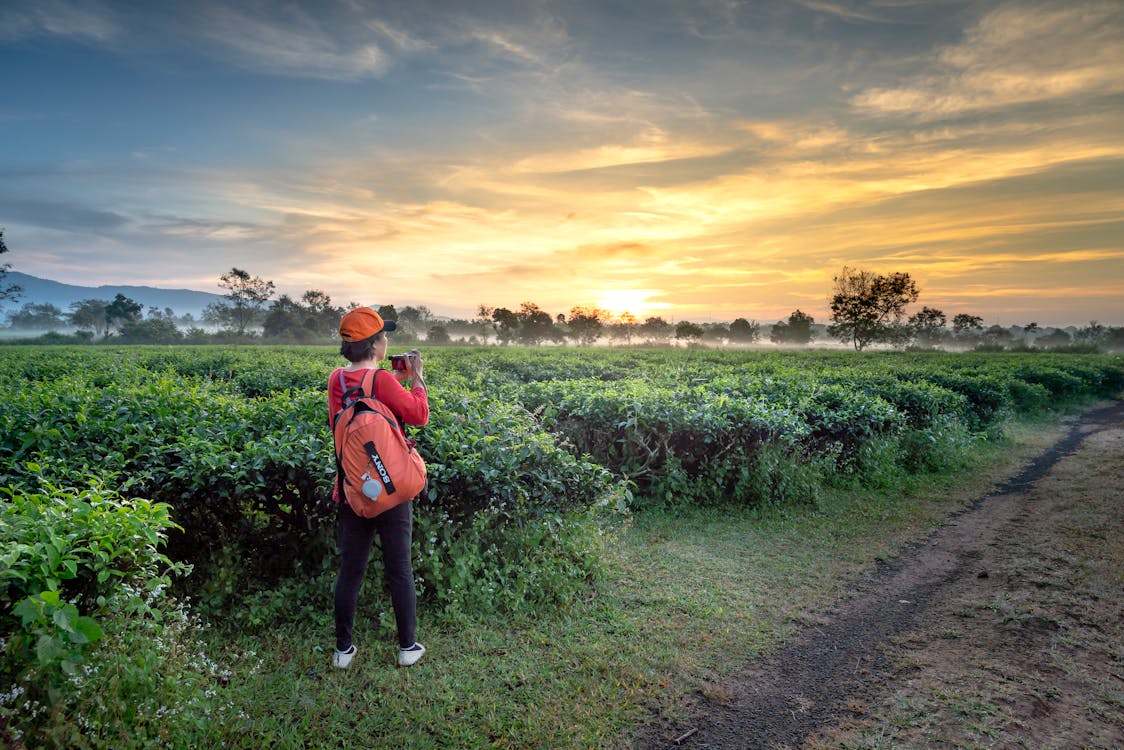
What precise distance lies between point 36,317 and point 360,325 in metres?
142

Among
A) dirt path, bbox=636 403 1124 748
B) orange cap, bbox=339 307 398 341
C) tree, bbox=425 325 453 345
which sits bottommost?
dirt path, bbox=636 403 1124 748

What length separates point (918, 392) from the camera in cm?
1142

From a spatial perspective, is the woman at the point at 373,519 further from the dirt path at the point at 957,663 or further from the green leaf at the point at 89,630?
the dirt path at the point at 957,663

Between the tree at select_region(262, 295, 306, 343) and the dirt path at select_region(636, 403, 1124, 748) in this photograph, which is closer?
the dirt path at select_region(636, 403, 1124, 748)

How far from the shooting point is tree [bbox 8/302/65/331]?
103 m

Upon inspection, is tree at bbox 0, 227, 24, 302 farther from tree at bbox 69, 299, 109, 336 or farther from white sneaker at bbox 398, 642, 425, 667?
white sneaker at bbox 398, 642, 425, 667

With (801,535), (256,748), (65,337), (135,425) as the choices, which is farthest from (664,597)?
(65,337)

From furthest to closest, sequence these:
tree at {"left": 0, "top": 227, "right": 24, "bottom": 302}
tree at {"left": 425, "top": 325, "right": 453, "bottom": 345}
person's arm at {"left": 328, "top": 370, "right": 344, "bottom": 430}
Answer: tree at {"left": 425, "top": 325, "right": 453, "bottom": 345}
tree at {"left": 0, "top": 227, "right": 24, "bottom": 302}
person's arm at {"left": 328, "top": 370, "right": 344, "bottom": 430}

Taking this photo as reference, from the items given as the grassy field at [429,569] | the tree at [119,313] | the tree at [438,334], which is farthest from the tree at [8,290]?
the grassy field at [429,569]

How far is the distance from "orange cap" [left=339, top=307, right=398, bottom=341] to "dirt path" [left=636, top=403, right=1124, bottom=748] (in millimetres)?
2977

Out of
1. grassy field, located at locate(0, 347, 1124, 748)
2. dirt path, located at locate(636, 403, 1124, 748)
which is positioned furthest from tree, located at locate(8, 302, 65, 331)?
dirt path, located at locate(636, 403, 1124, 748)

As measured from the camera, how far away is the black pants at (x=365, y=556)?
12.1 feet

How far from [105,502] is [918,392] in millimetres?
12776

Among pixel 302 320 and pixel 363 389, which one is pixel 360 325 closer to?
pixel 363 389
